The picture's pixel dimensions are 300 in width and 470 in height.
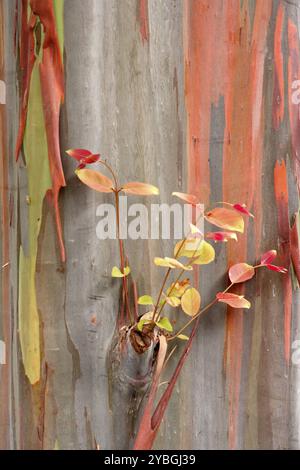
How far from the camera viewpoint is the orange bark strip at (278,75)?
32.8 inches

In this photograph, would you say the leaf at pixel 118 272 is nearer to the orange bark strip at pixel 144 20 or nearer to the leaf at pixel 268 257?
the leaf at pixel 268 257

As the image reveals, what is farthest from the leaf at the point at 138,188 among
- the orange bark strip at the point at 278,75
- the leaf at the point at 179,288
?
the orange bark strip at the point at 278,75

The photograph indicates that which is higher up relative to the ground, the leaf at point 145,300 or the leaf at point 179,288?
the leaf at point 179,288

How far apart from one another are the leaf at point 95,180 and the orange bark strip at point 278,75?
0.30m

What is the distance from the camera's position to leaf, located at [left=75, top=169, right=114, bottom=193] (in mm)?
734

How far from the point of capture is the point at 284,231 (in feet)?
2.76

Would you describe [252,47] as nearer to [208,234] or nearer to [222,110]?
[222,110]

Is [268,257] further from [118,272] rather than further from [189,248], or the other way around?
[118,272]

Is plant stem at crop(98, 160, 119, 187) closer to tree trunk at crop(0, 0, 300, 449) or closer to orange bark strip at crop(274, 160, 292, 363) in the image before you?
tree trunk at crop(0, 0, 300, 449)

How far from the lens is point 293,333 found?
2.78 feet

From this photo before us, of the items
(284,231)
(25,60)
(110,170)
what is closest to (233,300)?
(284,231)

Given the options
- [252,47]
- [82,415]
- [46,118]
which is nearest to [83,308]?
[82,415]

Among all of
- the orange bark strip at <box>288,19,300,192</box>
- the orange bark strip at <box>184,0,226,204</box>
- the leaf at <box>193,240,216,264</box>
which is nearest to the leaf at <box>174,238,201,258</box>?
the leaf at <box>193,240,216,264</box>

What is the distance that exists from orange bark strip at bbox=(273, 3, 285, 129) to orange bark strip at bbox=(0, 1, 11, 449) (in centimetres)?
45
